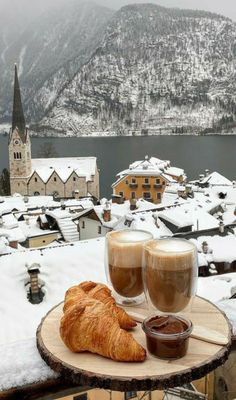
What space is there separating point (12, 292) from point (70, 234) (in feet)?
56.7

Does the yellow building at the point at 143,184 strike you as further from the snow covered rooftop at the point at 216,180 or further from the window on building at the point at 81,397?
the window on building at the point at 81,397

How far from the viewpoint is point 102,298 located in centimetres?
217

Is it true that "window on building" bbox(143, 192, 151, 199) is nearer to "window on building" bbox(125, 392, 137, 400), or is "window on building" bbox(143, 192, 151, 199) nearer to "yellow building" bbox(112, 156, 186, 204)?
"yellow building" bbox(112, 156, 186, 204)

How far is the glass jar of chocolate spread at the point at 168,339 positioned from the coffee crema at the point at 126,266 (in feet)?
1.72

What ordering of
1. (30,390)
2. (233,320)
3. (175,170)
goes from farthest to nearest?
(175,170) → (233,320) → (30,390)

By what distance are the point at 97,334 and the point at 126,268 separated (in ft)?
2.12

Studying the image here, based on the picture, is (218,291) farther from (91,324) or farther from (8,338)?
(91,324)

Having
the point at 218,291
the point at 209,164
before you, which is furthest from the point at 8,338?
the point at 209,164

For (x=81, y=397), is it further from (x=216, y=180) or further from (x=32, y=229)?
(x=216, y=180)

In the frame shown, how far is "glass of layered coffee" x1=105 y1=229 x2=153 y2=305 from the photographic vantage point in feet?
8.31

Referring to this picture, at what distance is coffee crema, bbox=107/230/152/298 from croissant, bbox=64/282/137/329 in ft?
0.78

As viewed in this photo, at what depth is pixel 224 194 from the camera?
39344 mm

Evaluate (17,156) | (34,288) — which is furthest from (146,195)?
(34,288)

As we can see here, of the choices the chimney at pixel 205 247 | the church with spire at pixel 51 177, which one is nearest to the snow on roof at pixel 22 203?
the church with spire at pixel 51 177
